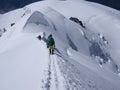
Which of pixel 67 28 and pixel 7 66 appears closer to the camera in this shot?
pixel 7 66

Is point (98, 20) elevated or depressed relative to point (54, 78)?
depressed

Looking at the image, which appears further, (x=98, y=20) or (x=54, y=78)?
(x=98, y=20)

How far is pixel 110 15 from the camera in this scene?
79.1m

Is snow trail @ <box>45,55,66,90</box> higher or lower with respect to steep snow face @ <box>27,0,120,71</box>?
higher

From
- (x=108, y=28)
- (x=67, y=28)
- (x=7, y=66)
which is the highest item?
(x=7, y=66)

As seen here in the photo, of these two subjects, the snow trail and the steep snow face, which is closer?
the snow trail

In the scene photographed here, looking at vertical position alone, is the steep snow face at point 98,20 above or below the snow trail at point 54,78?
below

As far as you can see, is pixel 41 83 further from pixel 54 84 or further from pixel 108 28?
pixel 108 28

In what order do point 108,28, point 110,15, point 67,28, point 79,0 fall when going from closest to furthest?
point 67,28 < point 108,28 < point 110,15 < point 79,0

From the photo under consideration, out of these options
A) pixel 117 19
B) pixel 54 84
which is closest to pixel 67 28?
pixel 117 19

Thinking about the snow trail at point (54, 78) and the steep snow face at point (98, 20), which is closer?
the snow trail at point (54, 78)

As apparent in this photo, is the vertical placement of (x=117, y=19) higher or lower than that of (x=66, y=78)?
lower

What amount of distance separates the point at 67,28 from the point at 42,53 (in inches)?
1012

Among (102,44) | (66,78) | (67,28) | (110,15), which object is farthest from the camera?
(110,15)
